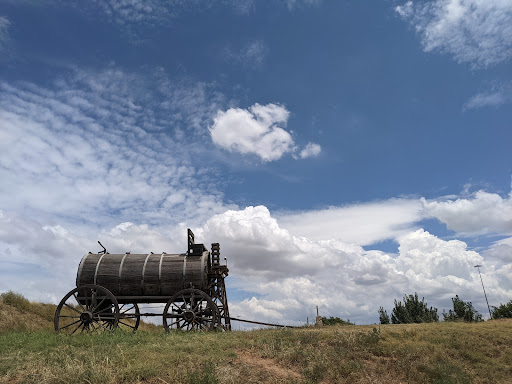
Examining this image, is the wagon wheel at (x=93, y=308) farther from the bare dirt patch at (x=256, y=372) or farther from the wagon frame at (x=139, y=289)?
the bare dirt patch at (x=256, y=372)

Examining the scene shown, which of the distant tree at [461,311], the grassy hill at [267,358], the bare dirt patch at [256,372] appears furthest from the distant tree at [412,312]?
the bare dirt patch at [256,372]

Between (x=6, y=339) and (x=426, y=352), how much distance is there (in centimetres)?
1419

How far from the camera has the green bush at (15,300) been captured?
72.8 ft

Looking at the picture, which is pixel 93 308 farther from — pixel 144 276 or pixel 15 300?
pixel 15 300

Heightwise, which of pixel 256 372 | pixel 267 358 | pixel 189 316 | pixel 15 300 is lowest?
pixel 256 372

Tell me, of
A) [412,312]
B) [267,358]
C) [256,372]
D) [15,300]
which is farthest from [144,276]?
[412,312]

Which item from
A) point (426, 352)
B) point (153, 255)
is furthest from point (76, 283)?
point (426, 352)

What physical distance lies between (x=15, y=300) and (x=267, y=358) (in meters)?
19.4

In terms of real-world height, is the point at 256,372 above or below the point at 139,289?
below

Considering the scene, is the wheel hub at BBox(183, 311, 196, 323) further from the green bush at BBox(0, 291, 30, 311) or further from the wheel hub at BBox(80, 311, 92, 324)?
the green bush at BBox(0, 291, 30, 311)

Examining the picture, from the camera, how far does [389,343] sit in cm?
1207

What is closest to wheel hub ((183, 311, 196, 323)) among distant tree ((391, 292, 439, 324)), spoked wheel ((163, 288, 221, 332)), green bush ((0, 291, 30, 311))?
spoked wheel ((163, 288, 221, 332))

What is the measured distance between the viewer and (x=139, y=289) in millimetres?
16094

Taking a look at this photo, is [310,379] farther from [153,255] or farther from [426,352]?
[153,255]
